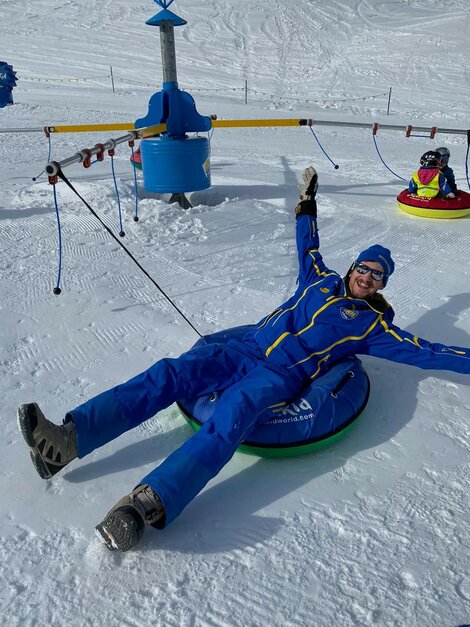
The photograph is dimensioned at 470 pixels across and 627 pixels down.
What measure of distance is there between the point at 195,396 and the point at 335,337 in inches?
33.5

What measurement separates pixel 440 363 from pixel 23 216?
17.3 feet

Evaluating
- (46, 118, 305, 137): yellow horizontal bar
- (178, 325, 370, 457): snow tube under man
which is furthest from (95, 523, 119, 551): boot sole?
(46, 118, 305, 137): yellow horizontal bar

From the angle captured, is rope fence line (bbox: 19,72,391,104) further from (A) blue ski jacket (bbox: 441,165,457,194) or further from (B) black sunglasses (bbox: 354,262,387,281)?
(B) black sunglasses (bbox: 354,262,387,281)

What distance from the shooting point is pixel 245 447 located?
2.68 metres

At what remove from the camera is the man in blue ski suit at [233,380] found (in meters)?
2.23

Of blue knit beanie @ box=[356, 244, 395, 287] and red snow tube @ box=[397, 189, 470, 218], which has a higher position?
blue knit beanie @ box=[356, 244, 395, 287]

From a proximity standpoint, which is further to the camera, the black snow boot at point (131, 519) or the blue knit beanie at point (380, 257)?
the blue knit beanie at point (380, 257)

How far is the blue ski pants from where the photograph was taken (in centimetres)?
226

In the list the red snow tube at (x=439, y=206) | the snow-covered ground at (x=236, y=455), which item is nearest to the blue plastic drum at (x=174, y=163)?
the snow-covered ground at (x=236, y=455)

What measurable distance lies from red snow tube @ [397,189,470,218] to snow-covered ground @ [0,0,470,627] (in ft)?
0.38

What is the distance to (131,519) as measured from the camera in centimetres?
210

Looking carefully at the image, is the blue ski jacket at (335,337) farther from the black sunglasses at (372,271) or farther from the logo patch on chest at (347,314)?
the black sunglasses at (372,271)

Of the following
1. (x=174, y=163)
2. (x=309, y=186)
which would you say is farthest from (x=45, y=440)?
(x=174, y=163)

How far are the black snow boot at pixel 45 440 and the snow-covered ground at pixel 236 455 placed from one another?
0.15 m
